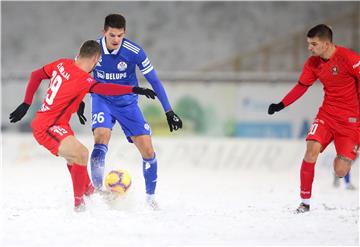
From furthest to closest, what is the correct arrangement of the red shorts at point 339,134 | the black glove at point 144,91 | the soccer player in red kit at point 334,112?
the red shorts at point 339,134
the soccer player in red kit at point 334,112
the black glove at point 144,91

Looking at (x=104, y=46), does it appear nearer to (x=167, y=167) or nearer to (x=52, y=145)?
(x=52, y=145)

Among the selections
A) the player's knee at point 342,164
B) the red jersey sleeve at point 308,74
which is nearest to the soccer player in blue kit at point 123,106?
the red jersey sleeve at point 308,74

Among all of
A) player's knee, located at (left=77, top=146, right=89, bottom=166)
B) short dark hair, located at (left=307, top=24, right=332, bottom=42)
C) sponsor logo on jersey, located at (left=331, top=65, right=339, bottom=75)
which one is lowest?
player's knee, located at (left=77, top=146, right=89, bottom=166)

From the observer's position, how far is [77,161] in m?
6.20

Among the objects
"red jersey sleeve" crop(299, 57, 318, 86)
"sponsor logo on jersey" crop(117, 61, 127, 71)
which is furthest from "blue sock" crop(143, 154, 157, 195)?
"red jersey sleeve" crop(299, 57, 318, 86)

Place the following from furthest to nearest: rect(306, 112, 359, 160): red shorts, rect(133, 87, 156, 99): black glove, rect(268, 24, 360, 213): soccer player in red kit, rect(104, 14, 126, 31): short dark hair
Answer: rect(306, 112, 359, 160): red shorts → rect(268, 24, 360, 213): soccer player in red kit → rect(104, 14, 126, 31): short dark hair → rect(133, 87, 156, 99): black glove

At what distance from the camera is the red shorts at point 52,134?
6.16m

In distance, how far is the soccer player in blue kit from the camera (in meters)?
6.78

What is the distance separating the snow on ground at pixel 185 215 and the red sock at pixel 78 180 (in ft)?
0.48

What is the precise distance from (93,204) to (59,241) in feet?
4.80

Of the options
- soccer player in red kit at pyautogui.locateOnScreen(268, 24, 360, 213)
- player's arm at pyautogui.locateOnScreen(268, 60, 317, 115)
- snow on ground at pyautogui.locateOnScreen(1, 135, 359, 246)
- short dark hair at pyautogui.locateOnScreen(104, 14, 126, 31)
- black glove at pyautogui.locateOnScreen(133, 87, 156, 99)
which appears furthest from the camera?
player's arm at pyautogui.locateOnScreen(268, 60, 317, 115)

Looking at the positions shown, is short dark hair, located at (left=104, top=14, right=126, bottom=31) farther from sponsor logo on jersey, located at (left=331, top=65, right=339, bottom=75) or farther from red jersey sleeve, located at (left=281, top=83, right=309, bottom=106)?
sponsor logo on jersey, located at (left=331, top=65, right=339, bottom=75)

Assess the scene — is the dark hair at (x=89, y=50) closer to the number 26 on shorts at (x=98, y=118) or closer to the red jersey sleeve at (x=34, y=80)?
the red jersey sleeve at (x=34, y=80)

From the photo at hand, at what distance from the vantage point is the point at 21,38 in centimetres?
1669
